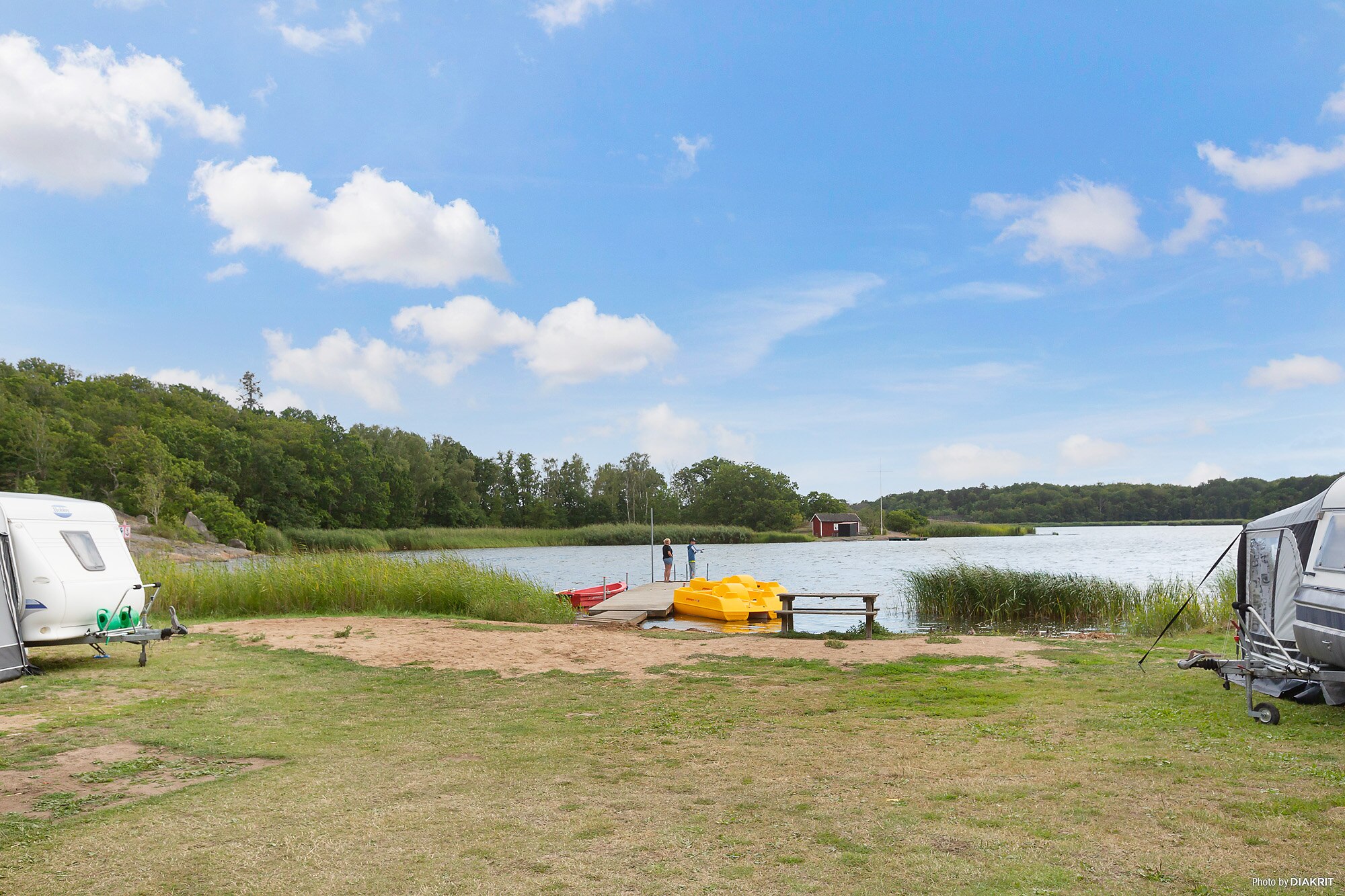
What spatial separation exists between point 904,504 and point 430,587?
98.5m

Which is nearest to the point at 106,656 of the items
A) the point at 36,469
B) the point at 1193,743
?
the point at 1193,743

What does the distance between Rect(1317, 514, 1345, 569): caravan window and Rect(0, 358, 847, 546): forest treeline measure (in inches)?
2186

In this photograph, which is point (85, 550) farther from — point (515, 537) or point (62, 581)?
point (515, 537)

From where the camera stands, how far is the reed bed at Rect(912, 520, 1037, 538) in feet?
284

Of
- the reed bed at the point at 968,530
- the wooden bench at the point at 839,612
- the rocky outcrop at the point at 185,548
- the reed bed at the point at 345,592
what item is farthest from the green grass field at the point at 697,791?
the reed bed at the point at 968,530

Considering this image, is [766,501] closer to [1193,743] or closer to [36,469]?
[36,469]

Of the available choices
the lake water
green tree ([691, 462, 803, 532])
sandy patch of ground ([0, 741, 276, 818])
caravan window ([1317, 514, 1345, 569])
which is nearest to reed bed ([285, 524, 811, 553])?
the lake water

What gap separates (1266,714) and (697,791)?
5.21 metres

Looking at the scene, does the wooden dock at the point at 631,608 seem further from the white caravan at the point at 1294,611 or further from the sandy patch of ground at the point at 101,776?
the white caravan at the point at 1294,611

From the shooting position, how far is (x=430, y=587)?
1961cm

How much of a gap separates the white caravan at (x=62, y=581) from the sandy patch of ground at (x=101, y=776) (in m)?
4.47

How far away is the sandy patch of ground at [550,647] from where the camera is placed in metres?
12.1

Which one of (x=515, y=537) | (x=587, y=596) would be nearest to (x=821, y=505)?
(x=515, y=537)

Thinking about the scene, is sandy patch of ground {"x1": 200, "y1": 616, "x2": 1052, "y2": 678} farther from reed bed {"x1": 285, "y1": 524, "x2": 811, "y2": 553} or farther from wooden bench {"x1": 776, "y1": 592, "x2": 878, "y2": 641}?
reed bed {"x1": 285, "y1": 524, "x2": 811, "y2": 553}
